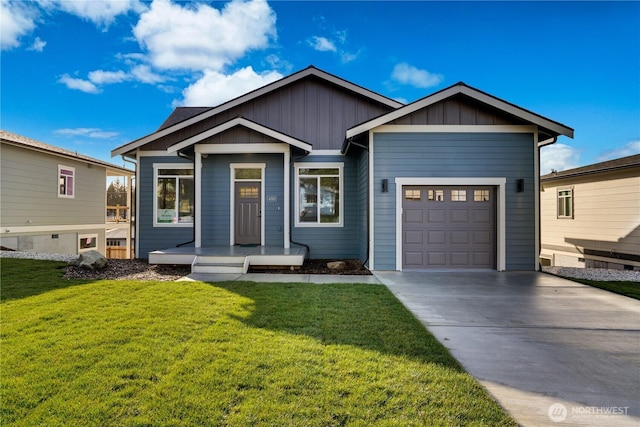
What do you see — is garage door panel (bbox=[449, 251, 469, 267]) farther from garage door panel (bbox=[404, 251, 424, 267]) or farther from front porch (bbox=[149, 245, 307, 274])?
front porch (bbox=[149, 245, 307, 274])

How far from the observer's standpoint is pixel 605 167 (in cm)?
1062

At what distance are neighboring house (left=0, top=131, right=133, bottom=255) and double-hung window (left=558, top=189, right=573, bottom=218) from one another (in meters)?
21.2

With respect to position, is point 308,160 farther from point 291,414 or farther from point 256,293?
point 291,414

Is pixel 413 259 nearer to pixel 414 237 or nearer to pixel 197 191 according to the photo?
pixel 414 237

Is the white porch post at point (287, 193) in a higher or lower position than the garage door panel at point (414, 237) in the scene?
higher

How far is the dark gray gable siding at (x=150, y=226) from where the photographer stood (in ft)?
30.1

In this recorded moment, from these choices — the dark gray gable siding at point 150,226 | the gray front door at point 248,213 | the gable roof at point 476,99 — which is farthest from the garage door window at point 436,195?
the dark gray gable siding at point 150,226

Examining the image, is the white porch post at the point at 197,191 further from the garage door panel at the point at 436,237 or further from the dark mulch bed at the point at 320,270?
the garage door panel at the point at 436,237

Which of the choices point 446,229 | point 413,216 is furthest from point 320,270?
point 446,229

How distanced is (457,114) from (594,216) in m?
8.80

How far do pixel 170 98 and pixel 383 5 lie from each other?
39.1 ft

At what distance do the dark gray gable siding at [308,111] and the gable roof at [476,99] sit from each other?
232cm

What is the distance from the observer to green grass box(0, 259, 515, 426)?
73.7 inches

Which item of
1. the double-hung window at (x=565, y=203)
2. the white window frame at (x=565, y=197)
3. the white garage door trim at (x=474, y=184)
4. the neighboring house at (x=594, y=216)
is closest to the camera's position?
the white garage door trim at (x=474, y=184)
